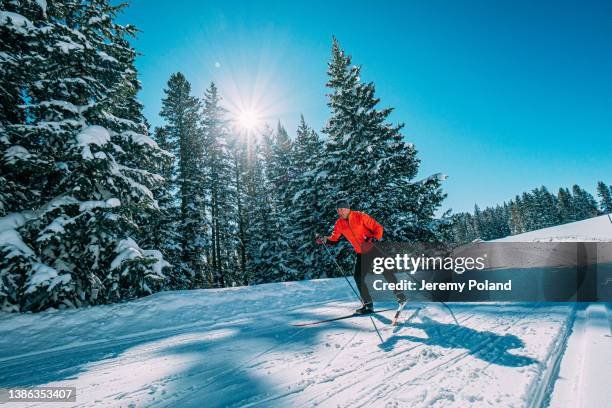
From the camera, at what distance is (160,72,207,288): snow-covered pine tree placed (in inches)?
763

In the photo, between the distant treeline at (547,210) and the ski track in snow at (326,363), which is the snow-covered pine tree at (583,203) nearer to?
the distant treeline at (547,210)

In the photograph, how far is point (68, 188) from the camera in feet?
24.6

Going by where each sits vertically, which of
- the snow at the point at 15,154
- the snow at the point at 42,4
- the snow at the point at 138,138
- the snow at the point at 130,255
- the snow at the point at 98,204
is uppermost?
the snow at the point at 42,4

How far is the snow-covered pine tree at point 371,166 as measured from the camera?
49.9 feet

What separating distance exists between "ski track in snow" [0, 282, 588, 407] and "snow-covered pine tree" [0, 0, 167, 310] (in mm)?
2565

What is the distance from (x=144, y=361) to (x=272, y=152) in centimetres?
→ 2509

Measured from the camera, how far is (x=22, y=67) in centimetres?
711

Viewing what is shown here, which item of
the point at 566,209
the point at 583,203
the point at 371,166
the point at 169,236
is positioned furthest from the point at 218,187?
the point at 583,203

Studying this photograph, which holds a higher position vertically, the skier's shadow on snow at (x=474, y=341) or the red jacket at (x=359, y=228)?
the red jacket at (x=359, y=228)

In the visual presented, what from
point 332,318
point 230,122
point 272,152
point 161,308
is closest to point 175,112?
point 230,122

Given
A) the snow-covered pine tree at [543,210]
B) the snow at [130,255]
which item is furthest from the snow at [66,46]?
the snow-covered pine tree at [543,210]

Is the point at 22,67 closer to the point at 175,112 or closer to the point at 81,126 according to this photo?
the point at 81,126

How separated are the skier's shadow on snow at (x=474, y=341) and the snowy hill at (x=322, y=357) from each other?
0.02 m

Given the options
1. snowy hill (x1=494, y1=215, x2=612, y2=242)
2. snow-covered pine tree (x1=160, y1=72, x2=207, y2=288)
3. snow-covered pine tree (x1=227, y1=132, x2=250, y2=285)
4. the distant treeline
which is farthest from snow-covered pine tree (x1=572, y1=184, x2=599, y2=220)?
snow-covered pine tree (x1=160, y1=72, x2=207, y2=288)
